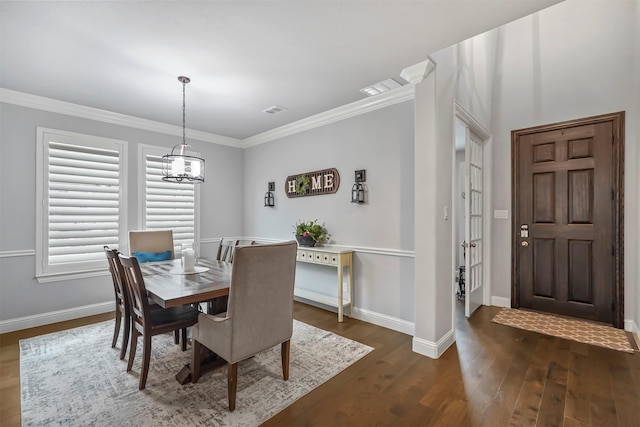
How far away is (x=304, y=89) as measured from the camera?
317 centimetres

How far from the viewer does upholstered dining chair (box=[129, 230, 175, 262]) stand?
339cm

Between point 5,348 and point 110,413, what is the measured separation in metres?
1.91

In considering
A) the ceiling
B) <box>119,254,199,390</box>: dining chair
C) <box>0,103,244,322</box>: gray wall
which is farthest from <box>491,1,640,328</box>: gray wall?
<box>0,103,244,322</box>: gray wall

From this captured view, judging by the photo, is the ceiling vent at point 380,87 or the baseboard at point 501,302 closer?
the ceiling vent at point 380,87

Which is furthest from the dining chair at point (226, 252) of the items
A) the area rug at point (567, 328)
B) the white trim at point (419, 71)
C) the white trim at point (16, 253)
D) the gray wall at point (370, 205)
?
the area rug at point (567, 328)

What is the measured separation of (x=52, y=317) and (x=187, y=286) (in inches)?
102

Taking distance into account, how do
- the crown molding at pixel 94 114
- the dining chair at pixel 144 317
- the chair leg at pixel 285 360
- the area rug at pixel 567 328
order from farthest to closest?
the crown molding at pixel 94 114 → the area rug at pixel 567 328 → the chair leg at pixel 285 360 → the dining chair at pixel 144 317

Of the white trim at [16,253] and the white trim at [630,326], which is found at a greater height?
the white trim at [16,253]

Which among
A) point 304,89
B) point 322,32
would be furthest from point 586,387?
point 304,89

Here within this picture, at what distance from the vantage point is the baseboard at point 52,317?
3.20 m

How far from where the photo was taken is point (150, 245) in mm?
3586

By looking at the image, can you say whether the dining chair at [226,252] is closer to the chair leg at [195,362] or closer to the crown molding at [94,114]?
the chair leg at [195,362]

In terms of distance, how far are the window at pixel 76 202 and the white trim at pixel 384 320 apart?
3324 mm

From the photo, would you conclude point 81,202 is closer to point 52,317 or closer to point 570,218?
point 52,317
